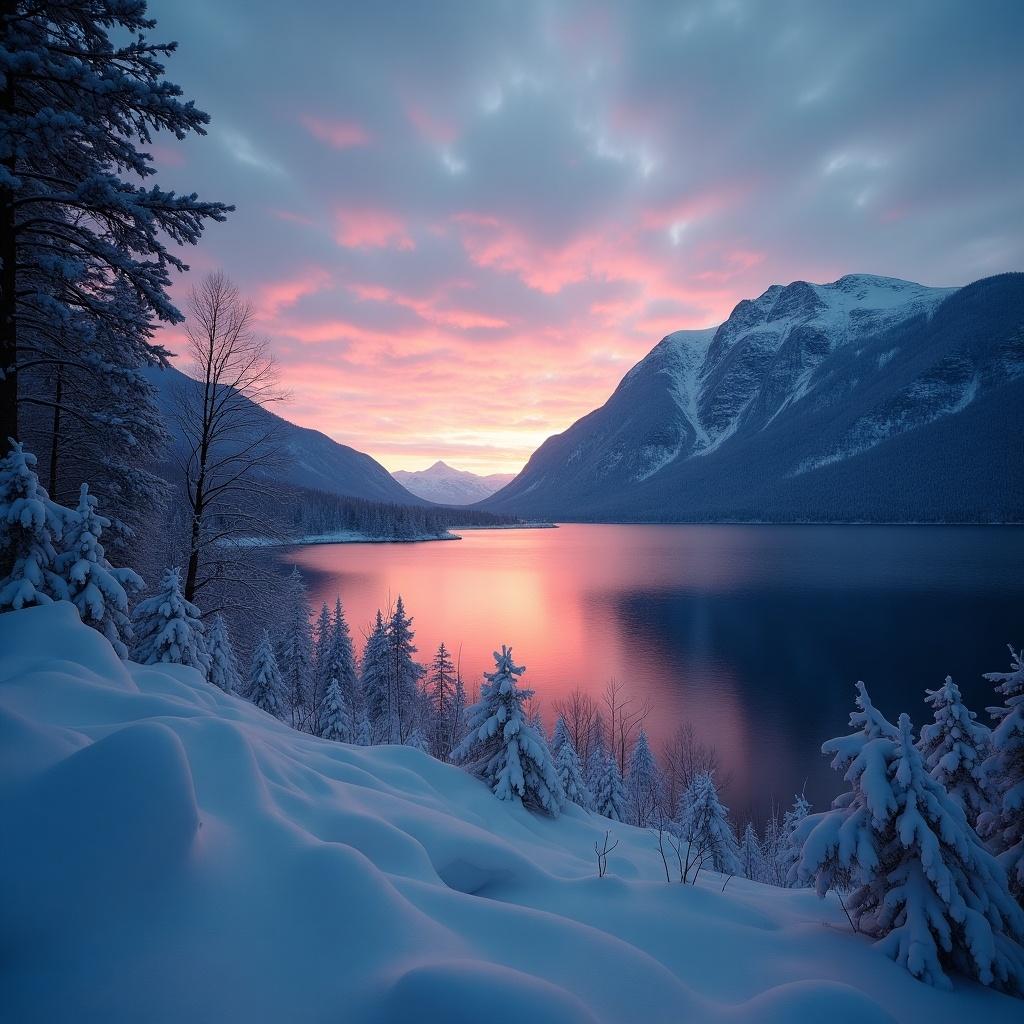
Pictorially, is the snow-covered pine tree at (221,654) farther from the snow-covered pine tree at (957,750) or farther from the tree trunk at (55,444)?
the snow-covered pine tree at (957,750)

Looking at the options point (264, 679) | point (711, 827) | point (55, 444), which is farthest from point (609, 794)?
point (55, 444)

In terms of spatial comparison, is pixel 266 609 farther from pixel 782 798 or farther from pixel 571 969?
pixel 782 798

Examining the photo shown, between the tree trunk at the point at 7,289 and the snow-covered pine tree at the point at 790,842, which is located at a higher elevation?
the tree trunk at the point at 7,289

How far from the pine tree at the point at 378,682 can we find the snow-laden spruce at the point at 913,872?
27.1 meters

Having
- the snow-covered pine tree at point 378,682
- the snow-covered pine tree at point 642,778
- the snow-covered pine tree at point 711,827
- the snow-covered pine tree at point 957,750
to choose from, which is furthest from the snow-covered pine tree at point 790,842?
the snow-covered pine tree at point 378,682

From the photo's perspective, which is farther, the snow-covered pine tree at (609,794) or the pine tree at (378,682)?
the pine tree at (378,682)

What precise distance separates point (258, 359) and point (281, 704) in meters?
18.3

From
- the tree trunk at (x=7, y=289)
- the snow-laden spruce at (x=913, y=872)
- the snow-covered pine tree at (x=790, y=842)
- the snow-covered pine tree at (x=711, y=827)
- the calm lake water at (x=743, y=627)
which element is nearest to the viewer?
the snow-laden spruce at (x=913, y=872)

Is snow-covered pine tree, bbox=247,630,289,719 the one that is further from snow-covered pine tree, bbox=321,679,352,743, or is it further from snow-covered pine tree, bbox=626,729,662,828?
snow-covered pine tree, bbox=626,729,662,828

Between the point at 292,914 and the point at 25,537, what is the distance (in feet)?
18.7

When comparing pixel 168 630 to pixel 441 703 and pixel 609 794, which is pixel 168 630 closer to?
pixel 609 794

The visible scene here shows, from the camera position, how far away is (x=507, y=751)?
8.86 meters

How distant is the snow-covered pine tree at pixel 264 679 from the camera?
2128cm

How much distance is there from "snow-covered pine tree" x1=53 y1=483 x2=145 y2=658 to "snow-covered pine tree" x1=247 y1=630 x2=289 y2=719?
16608 millimetres
